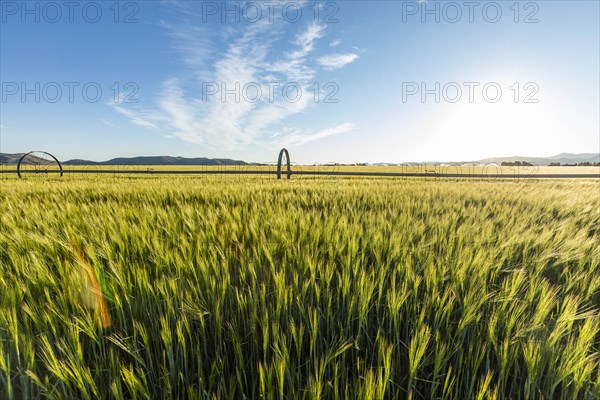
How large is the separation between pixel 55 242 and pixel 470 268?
2384 millimetres

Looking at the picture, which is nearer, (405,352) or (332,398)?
(332,398)

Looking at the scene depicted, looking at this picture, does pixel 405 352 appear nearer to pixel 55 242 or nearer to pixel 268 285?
pixel 268 285

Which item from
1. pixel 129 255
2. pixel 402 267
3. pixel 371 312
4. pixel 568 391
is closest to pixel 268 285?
pixel 371 312

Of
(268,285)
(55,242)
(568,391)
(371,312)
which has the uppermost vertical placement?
(55,242)

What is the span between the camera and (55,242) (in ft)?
5.50

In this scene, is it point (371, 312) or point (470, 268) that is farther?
point (470, 268)

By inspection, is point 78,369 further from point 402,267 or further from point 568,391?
point 568,391

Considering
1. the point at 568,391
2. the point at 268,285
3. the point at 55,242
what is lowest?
the point at 568,391

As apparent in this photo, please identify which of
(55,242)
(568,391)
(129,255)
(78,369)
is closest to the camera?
(78,369)

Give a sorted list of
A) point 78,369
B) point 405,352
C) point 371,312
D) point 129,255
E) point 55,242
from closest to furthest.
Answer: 1. point 78,369
2. point 405,352
3. point 371,312
4. point 129,255
5. point 55,242

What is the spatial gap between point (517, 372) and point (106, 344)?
→ 4.27ft

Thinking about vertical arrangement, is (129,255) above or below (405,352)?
above

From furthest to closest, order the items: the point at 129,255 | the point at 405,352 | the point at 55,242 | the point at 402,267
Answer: the point at 55,242 → the point at 129,255 → the point at 402,267 → the point at 405,352

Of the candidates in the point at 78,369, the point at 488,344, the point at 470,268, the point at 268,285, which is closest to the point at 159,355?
the point at 78,369
